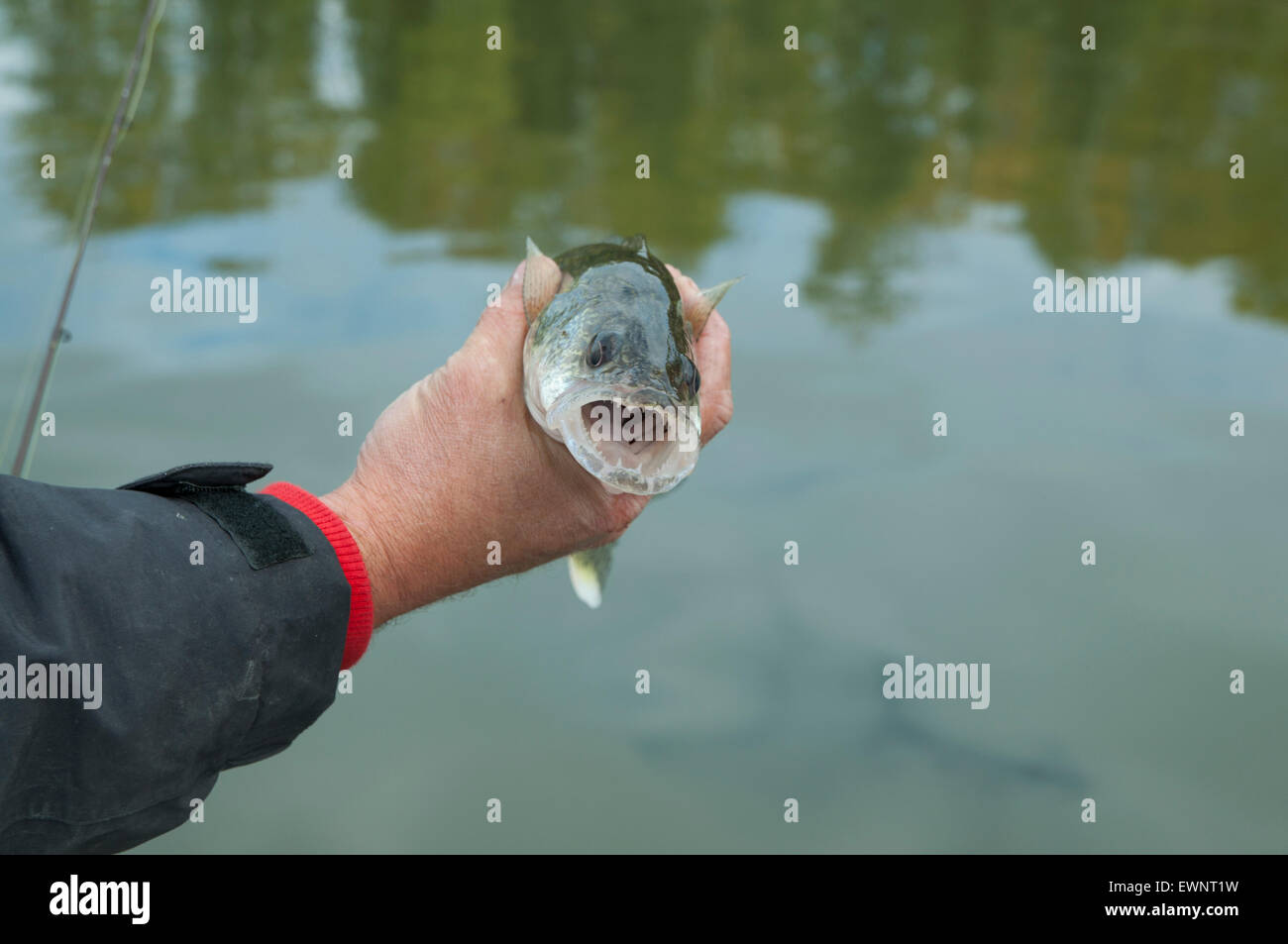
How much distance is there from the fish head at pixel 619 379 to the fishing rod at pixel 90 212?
1.31 meters

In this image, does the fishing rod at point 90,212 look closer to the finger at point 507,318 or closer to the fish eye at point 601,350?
the finger at point 507,318

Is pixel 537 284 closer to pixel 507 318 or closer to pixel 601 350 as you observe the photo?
pixel 507 318

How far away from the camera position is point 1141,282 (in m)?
9.23

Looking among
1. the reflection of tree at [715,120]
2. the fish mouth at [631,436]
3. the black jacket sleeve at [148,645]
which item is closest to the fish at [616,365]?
the fish mouth at [631,436]

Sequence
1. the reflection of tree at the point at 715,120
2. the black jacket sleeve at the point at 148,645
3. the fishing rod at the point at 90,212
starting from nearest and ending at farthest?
the black jacket sleeve at the point at 148,645 → the fishing rod at the point at 90,212 → the reflection of tree at the point at 715,120

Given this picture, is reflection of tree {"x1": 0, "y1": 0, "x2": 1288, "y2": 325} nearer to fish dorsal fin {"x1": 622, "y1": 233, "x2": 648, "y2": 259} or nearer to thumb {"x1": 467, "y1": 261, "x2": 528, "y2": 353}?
fish dorsal fin {"x1": 622, "y1": 233, "x2": 648, "y2": 259}

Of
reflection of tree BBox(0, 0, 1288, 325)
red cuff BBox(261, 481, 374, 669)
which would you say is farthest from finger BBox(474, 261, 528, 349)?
reflection of tree BBox(0, 0, 1288, 325)

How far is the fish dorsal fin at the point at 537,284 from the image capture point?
9.56 ft

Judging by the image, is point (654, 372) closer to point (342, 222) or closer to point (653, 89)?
point (342, 222)

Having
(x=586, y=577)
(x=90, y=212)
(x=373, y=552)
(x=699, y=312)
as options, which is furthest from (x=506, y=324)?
(x=90, y=212)

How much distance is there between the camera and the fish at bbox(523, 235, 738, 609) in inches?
96.8

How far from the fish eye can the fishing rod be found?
1.44m

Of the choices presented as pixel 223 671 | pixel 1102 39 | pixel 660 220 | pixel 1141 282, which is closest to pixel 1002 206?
pixel 1141 282

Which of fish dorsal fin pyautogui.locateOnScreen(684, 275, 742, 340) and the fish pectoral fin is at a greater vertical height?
fish dorsal fin pyautogui.locateOnScreen(684, 275, 742, 340)
